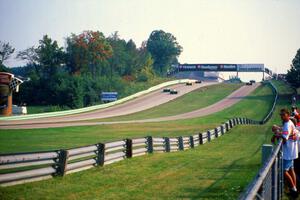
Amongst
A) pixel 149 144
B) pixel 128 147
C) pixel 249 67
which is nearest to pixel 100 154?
pixel 128 147

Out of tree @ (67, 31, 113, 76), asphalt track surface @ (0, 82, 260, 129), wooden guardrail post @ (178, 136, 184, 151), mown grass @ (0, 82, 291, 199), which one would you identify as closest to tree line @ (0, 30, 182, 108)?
tree @ (67, 31, 113, 76)

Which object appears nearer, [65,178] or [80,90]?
[65,178]

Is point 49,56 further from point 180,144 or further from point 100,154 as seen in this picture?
point 100,154

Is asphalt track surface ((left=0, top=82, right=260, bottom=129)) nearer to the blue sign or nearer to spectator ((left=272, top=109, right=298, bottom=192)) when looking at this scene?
the blue sign

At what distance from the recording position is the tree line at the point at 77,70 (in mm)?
87312

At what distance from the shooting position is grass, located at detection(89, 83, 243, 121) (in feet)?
227

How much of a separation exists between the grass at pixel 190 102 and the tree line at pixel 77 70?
1530 cm

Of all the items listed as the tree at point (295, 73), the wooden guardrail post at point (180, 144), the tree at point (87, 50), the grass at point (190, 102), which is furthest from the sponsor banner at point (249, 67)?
the wooden guardrail post at point (180, 144)

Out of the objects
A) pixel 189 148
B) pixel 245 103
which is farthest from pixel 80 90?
pixel 189 148

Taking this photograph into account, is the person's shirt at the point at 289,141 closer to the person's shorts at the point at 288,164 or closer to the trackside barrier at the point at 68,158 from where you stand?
the person's shorts at the point at 288,164

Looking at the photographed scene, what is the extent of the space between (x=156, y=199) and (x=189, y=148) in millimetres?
16872

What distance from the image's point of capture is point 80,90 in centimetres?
8538

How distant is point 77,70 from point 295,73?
56557 mm

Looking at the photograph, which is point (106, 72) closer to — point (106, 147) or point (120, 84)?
point (120, 84)
